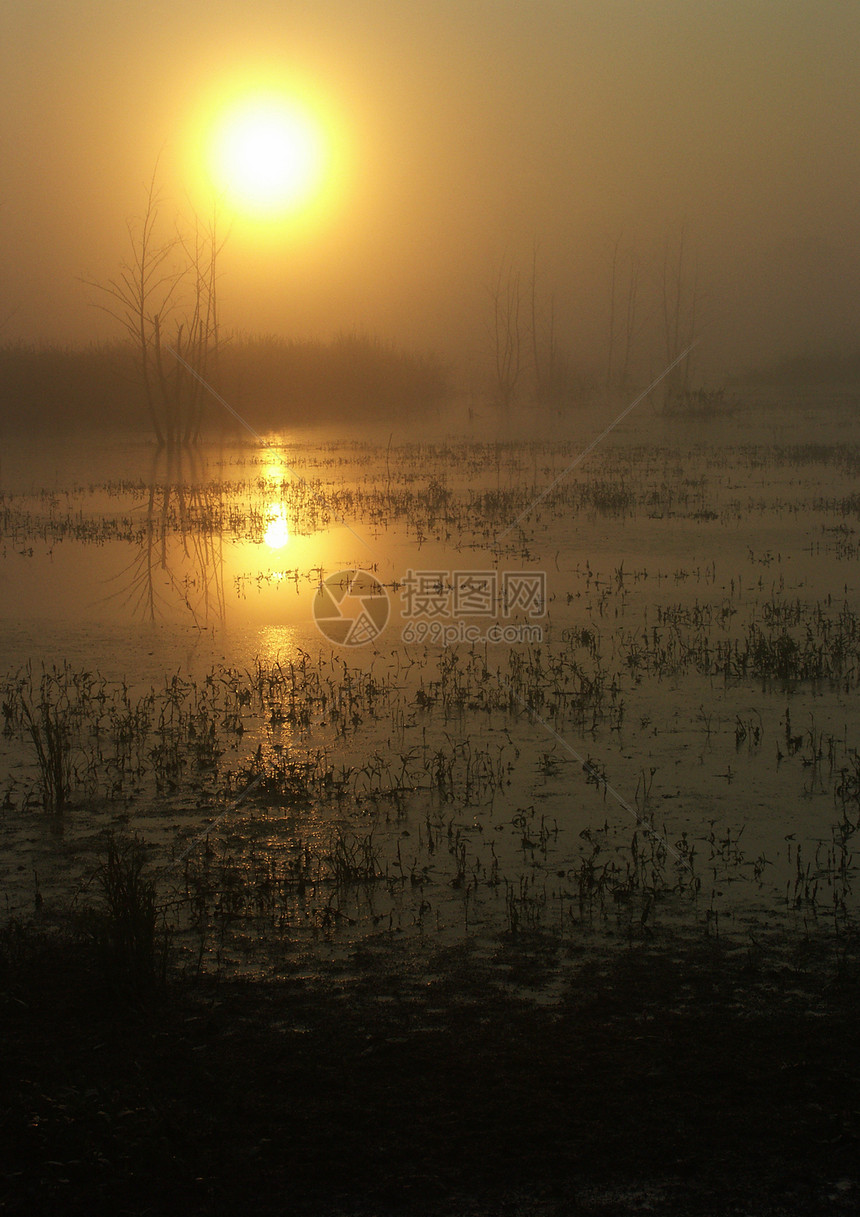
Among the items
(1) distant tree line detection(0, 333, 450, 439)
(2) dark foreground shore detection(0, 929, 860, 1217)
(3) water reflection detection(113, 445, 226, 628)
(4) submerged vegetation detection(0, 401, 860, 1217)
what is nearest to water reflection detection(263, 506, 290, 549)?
(3) water reflection detection(113, 445, 226, 628)

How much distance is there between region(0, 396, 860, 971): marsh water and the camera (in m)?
4.00

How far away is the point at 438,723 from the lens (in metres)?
6.08

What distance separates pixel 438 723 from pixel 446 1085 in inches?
132

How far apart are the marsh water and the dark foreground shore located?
331mm

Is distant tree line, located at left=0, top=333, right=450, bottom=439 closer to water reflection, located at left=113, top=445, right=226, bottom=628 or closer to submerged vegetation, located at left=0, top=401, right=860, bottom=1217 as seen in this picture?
water reflection, located at left=113, top=445, right=226, bottom=628

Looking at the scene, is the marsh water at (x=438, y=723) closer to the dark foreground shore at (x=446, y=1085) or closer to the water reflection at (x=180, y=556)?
the water reflection at (x=180, y=556)

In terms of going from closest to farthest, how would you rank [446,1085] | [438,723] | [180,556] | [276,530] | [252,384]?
[446,1085] → [438,723] → [180,556] → [276,530] → [252,384]

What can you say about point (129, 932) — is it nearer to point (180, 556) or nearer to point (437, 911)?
point (437, 911)

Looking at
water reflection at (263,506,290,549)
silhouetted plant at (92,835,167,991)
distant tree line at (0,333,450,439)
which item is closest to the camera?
silhouetted plant at (92,835,167,991)

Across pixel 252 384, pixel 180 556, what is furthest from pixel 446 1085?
pixel 252 384

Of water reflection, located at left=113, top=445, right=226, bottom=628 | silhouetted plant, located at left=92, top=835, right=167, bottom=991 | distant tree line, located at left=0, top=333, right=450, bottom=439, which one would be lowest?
silhouetted plant, located at left=92, top=835, right=167, bottom=991

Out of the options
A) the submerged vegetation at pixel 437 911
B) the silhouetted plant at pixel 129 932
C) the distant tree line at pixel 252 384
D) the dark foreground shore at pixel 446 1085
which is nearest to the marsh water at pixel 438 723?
the submerged vegetation at pixel 437 911

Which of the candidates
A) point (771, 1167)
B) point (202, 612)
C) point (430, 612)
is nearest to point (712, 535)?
point (430, 612)

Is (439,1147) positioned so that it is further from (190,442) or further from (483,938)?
(190,442)
